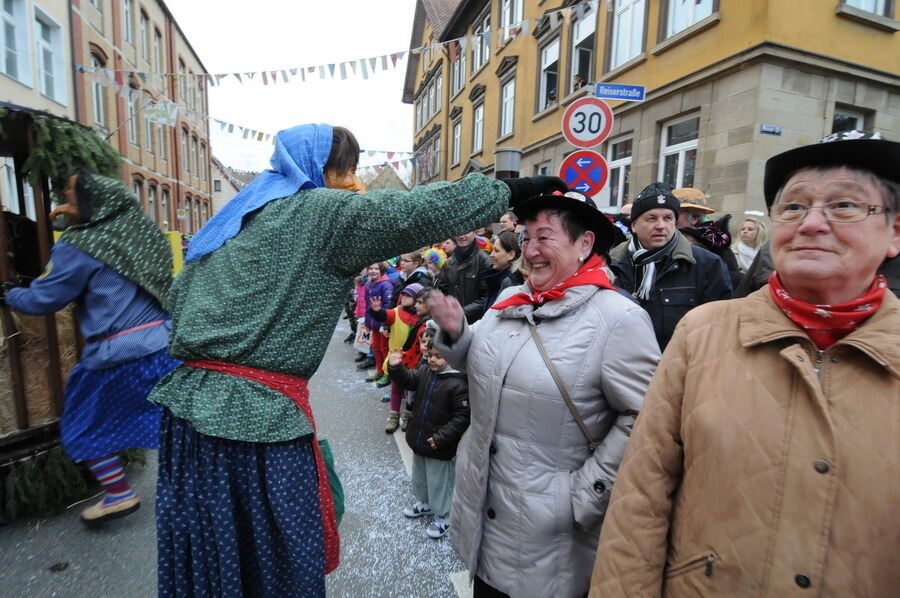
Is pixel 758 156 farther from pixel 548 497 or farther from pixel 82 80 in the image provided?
pixel 82 80

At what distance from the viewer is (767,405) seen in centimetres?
104

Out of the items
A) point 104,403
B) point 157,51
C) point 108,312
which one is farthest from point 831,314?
point 157,51

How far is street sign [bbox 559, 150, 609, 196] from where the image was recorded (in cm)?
526

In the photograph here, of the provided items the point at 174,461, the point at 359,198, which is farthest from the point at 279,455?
the point at 359,198

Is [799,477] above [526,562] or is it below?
above

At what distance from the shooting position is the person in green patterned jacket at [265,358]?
1373 millimetres

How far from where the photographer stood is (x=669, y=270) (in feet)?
10.0

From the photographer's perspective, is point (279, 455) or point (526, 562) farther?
point (526, 562)

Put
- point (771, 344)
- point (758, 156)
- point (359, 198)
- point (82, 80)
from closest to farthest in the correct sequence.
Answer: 1. point (771, 344)
2. point (359, 198)
3. point (758, 156)
4. point (82, 80)

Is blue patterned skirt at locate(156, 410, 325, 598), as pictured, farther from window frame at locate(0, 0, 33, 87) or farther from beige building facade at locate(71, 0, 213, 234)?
window frame at locate(0, 0, 33, 87)

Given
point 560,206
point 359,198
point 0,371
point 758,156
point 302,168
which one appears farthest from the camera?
point 758,156

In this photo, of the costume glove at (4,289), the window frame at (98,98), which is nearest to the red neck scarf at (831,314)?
the costume glove at (4,289)

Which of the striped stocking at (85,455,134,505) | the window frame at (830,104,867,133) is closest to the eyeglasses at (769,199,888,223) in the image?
the striped stocking at (85,455,134,505)

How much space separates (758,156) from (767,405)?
7.50 m
